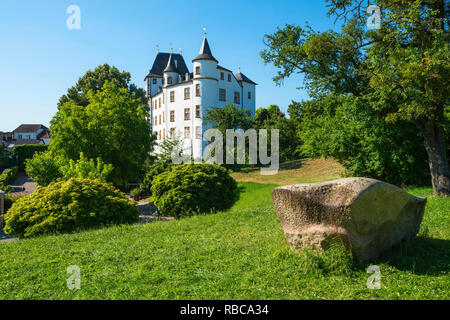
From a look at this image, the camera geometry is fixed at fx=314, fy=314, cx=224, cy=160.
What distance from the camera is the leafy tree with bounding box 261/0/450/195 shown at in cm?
1074

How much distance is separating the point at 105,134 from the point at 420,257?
21635mm

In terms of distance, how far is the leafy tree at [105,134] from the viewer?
22.4 meters

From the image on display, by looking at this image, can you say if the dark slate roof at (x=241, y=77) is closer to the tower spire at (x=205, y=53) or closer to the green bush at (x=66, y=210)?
the tower spire at (x=205, y=53)

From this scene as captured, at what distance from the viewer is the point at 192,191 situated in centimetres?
1348

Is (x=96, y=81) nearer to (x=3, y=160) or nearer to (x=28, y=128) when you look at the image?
(x=3, y=160)

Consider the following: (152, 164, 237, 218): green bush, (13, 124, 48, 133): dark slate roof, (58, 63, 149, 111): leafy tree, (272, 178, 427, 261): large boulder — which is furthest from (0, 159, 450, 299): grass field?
(13, 124, 48, 133): dark slate roof

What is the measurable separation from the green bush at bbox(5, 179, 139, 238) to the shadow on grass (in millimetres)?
8583

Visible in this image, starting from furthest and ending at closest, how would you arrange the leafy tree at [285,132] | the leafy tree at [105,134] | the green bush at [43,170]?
1. the leafy tree at [285,132]
2. the leafy tree at [105,134]
3. the green bush at [43,170]

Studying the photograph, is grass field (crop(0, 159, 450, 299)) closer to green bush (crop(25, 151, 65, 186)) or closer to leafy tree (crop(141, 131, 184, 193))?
green bush (crop(25, 151, 65, 186))

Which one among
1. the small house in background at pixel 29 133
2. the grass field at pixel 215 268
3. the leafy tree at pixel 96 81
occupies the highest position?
the leafy tree at pixel 96 81

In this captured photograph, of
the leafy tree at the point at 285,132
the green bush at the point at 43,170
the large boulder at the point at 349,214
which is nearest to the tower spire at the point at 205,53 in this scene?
Result: the leafy tree at the point at 285,132

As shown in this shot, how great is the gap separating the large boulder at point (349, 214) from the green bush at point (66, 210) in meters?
7.08

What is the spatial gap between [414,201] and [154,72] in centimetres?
5551
